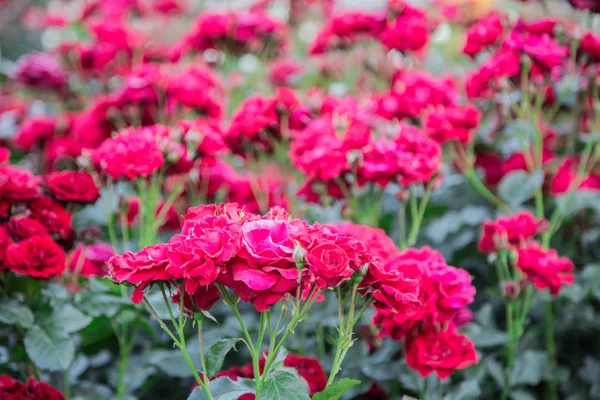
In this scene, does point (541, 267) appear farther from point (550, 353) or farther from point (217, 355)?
point (217, 355)

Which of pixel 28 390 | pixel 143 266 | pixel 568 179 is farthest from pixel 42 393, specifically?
pixel 568 179

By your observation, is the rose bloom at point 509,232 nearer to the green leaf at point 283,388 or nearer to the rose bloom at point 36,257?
the green leaf at point 283,388

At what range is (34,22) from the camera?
13.0 ft

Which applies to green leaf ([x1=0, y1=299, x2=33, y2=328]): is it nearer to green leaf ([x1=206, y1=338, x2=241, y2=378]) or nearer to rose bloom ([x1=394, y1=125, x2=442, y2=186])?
green leaf ([x1=206, y1=338, x2=241, y2=378])

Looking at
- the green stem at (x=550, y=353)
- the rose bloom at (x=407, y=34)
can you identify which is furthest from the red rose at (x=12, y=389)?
the rose bloom at (x=407, y=34)

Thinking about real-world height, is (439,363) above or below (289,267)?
below

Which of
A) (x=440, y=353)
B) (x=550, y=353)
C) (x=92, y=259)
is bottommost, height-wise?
(x=550, y=353)

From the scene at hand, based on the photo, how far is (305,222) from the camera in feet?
3.93

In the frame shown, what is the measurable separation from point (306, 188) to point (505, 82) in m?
0.78

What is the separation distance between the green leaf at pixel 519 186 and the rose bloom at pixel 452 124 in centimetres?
34

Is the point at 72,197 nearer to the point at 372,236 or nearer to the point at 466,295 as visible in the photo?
the point at 372,236

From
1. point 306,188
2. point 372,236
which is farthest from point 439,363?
point 306,188

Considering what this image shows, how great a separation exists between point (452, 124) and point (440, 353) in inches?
35.0

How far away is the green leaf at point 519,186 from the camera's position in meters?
2.24
